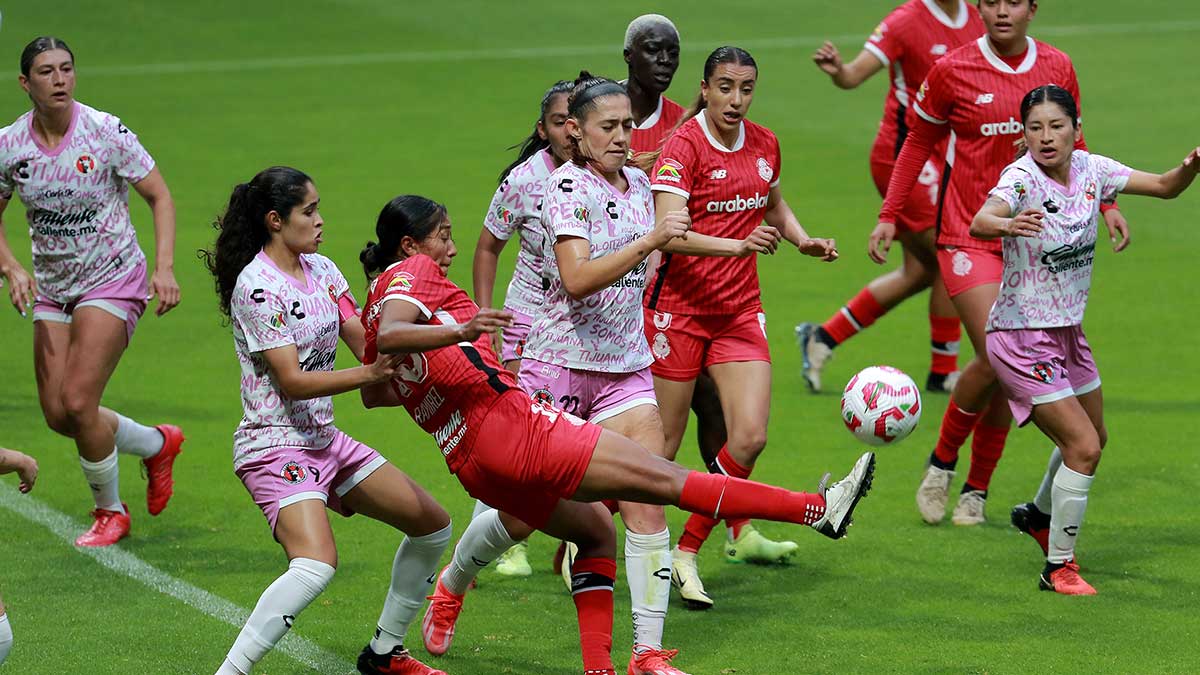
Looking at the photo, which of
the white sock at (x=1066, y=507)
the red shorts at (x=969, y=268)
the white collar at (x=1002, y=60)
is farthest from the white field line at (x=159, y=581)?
the white collar at (x=1002, y=60)

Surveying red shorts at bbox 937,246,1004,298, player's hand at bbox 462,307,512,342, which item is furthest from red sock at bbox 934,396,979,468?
player's hand at bbox 462,307,512,342

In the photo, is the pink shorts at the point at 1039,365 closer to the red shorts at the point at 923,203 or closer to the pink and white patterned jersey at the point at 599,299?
the pink and white patterned jersey at the point at 599,299

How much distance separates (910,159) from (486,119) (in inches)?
517

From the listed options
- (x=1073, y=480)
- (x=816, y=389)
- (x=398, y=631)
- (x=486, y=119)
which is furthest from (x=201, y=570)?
(x=486, y=119)

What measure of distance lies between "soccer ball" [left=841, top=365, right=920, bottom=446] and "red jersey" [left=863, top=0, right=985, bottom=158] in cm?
452

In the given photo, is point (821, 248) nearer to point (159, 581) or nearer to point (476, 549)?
point (476, 549)

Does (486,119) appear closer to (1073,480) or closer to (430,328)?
(1073,480)

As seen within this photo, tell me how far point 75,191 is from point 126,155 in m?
0.30

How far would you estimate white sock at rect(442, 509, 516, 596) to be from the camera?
7.12m

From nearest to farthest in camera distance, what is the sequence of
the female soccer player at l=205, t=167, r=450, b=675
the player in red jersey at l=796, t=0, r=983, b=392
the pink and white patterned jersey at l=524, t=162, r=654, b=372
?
the female soccer player at l=205, t=167, r=450, b=675 < the pink and white patterned jersey at l=524, t=162, r=654, b=372 < the player in red jersey at l=796, t=0, r=983, b=392

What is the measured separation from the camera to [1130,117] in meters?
20.4

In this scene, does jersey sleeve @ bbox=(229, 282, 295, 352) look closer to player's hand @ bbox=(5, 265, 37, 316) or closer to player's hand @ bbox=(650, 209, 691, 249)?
player's hand @ bbox=(650, 209, 691, 249)

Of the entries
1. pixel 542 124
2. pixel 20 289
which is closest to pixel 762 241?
pixel 542 124

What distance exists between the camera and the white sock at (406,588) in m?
6.84
